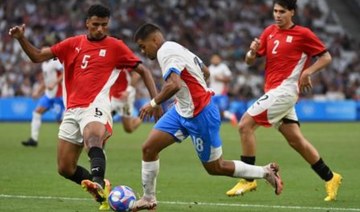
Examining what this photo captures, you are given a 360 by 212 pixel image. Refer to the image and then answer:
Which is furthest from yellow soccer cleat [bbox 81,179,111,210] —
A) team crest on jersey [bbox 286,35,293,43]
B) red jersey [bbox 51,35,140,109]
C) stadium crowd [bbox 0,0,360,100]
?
stadium crowd [bbox 0,0,360,100]

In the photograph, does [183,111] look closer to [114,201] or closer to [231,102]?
[114,201]

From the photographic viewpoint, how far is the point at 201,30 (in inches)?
1732

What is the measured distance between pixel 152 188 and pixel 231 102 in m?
27.6

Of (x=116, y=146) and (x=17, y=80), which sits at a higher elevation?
(x=116, y=146)

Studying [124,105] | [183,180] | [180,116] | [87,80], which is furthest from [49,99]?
[180,116]

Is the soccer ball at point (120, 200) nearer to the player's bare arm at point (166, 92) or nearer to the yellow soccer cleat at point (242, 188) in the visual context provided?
the player's bare arm at point (166, 92)

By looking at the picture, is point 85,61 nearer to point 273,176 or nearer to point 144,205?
point 144,205

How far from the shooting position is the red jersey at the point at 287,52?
43.3 feet

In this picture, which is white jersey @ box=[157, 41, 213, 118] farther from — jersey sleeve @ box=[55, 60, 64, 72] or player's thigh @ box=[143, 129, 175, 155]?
jersey sleeve @ box=[55, 60, 64, 72]

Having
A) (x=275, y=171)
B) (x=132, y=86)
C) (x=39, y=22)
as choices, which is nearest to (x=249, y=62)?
(x=275, y=171)

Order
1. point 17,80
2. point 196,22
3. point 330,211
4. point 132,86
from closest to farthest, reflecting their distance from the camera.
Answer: point 330,211, point 132,86, point 17,80, point 196,22

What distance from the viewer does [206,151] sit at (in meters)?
11.2

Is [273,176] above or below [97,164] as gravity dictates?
below

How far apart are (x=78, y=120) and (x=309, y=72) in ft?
10.4
